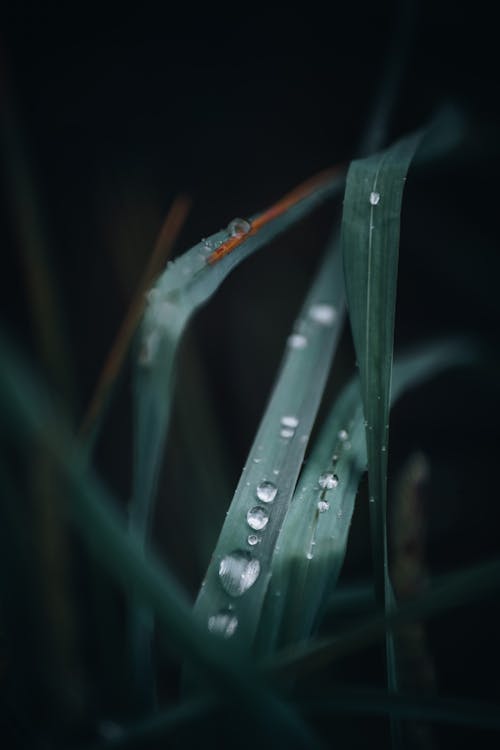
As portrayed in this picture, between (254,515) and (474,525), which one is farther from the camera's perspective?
(474,525)

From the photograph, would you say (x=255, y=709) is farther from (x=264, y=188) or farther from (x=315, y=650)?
(x=264, y=188)

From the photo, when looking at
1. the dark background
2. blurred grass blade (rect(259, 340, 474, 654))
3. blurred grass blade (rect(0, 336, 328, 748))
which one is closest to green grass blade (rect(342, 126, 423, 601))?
blurred grass blade (rect(259, 340, 474, 654))

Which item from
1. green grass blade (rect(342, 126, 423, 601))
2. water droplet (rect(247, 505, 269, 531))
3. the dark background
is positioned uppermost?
the dark background

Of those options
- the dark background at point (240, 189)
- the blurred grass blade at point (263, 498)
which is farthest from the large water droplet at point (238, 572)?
the dark background at point (240, 189)

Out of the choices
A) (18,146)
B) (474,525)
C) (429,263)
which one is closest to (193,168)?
(18,146)

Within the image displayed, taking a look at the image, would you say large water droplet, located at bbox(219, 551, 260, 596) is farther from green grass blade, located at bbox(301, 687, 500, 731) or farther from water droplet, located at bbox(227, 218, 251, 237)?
water droplet, located at bbox(227, 218, 251, 237)
